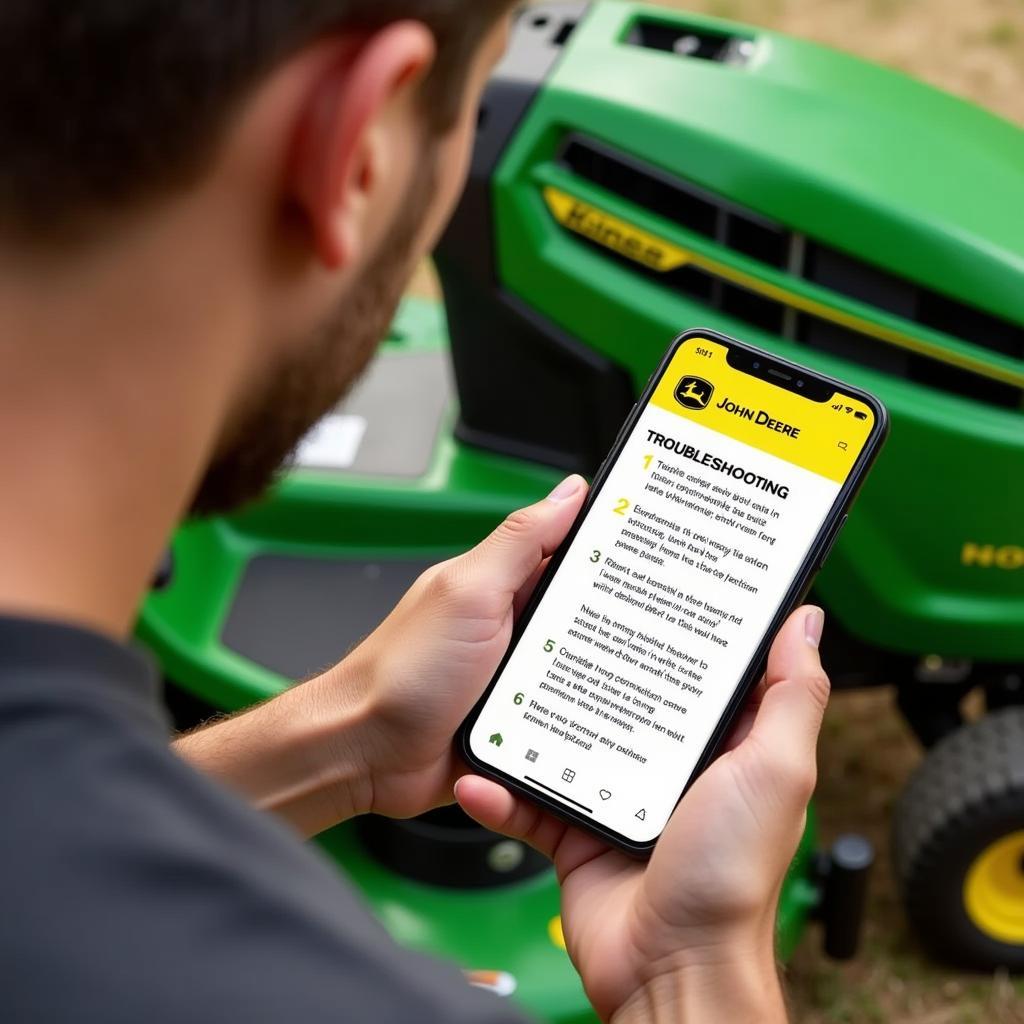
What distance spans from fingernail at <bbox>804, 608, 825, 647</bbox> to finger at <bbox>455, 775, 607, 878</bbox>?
19 centimetres

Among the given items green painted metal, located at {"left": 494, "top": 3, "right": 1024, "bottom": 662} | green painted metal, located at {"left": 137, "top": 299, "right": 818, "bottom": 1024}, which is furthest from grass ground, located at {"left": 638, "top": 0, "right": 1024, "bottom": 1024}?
green painted metal, located at {"left": 494, "top": 3, "right": 1024, "bottom": 662}

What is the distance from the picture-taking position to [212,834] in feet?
1.53

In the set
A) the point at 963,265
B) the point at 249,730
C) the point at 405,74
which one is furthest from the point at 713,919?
the point at 963,265

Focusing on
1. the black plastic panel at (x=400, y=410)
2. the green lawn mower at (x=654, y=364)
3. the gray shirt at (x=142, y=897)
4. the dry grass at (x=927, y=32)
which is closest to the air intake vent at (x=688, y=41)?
the green lawn mower at (x=654, y=364)

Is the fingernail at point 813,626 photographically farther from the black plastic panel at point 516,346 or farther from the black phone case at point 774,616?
the black plastic panel at point 516,346

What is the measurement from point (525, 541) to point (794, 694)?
224 millimetres

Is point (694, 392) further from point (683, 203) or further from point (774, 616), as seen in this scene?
point (683, 203)

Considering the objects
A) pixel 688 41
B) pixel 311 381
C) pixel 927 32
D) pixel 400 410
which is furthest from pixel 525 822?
pixel 927 32

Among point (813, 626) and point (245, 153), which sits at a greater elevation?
point (245, 153)

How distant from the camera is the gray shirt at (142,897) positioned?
1.37 feet

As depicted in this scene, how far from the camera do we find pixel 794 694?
0.83 metres

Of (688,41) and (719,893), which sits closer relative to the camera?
(719,893)

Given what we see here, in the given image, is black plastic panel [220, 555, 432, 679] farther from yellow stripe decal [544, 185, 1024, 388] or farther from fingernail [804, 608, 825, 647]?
fingernail [804, 608, 825, 647]

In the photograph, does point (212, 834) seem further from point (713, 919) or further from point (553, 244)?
point (553, 244)
